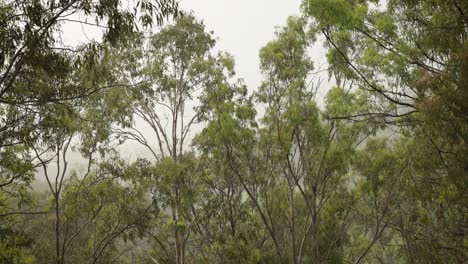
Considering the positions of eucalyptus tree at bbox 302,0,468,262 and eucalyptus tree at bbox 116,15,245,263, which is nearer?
eucalyptus tree at bbox 302,0,468,262

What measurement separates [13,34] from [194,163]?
8328 millimetres

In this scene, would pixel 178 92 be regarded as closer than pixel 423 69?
No

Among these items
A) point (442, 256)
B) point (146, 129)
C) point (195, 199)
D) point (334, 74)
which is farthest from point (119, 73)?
point (146, 129)

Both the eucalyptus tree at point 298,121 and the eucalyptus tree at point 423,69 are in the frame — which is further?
the eucalyptus tree at point 298,121

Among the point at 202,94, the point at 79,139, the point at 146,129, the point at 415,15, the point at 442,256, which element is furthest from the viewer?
the point at 146,129

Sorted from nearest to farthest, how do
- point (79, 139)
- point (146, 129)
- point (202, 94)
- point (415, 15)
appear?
point (415, 15), point (79, 139), point (202, 94), point (146, 129)

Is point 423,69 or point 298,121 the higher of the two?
point 298,121

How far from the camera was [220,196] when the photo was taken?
1273 cm

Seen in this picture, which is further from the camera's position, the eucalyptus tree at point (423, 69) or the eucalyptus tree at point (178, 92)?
the eucalyptus tree at point (178, 92)

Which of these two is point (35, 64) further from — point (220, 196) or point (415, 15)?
point (220, 196)

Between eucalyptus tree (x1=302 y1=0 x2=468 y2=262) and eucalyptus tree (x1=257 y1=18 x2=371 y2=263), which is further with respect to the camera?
eucalyptus tree (x1=257 y1=18 x2=371 y2=263)

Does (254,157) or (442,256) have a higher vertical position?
(254,157)

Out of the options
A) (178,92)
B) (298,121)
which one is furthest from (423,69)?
(178,92)

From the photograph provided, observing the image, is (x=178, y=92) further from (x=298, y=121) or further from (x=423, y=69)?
(x=423, y=69)
